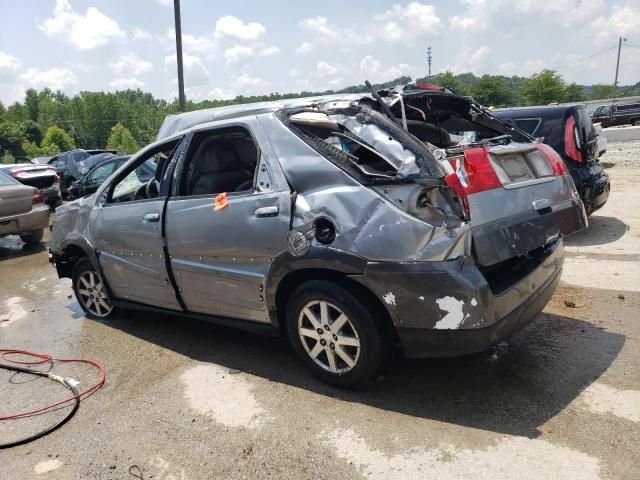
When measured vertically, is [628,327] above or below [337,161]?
below

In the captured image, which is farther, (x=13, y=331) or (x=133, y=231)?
(x=13, y=331)

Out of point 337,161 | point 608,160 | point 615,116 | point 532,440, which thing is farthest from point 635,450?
point 615,116

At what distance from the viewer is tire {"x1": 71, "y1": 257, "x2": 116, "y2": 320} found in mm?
4996

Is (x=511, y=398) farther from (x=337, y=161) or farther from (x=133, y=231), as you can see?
(x=133, y=231)

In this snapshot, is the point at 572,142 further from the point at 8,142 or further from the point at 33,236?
the point at 8,142

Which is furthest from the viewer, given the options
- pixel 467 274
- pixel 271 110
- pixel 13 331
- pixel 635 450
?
pixel 13 331

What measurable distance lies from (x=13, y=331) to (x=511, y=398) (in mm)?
4729

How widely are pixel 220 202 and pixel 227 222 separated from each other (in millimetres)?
164

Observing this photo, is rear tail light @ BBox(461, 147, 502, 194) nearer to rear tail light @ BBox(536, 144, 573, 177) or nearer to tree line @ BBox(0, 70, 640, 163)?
rear tail light @ BBox(536, 144, 573, 177)

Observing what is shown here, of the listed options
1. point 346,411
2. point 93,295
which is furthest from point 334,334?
point 93,295

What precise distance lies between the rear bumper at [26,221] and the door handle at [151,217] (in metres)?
6.00

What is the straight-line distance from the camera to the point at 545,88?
3061 inches

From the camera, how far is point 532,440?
2.68 metres

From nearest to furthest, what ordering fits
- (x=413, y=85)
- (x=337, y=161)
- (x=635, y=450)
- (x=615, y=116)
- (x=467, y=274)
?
(x=635, y=450) < (x=467, y=274) < (x=337, y=161) < (x=413, y=85) < (x=615, y=116)
